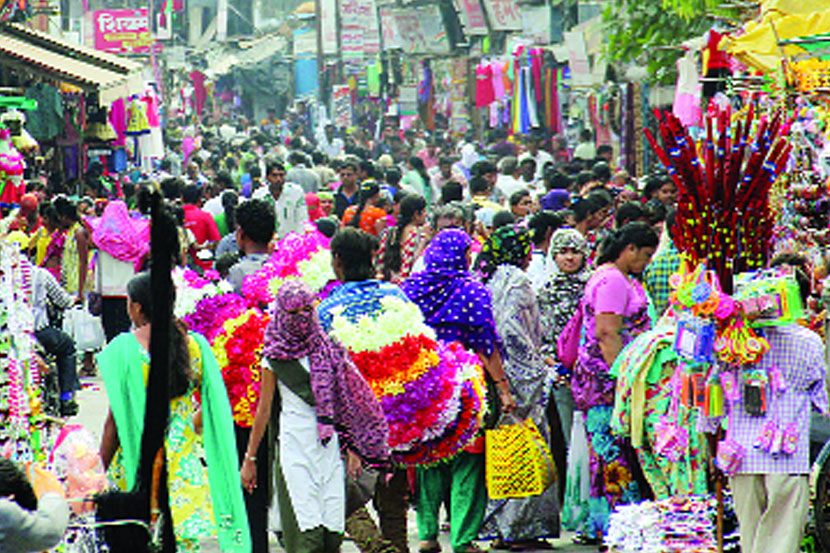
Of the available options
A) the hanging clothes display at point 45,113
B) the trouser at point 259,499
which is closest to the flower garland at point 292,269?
the trouser at point 259,499

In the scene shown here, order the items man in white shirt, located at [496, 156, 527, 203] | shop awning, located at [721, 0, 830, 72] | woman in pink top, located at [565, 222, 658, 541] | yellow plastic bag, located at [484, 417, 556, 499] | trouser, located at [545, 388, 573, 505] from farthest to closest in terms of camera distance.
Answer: man in white shirt, located at [496, 156, 527, 203] < shop awning, located at [721, 0, 830, 72] < trouser, located at [545, 388, 573, 505] < yellow plastic bag, located at [484, 417, 556, 499] < woman in pink top, located at [565, 222, 658, 541]

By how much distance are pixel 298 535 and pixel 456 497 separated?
1.66m

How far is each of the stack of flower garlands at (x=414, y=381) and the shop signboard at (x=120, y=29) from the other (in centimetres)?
3460

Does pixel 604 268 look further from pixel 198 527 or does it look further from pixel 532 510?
pixel 198 527

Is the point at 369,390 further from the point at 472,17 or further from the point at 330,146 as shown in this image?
the point at 472,17

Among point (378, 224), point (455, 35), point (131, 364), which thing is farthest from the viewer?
point (455, 35)

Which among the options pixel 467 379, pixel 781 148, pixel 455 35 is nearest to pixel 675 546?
pixel 467 379

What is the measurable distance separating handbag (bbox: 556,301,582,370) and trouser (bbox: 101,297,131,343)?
22.1 feet

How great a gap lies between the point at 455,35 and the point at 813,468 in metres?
37.4

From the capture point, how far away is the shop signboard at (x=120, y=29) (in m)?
41.2

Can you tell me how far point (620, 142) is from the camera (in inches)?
982

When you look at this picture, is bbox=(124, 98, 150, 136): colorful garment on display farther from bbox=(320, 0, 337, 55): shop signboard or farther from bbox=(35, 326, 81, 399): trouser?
bbox=(320, 0, 337, 55): shop signboard

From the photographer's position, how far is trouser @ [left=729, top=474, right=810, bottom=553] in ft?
22.0

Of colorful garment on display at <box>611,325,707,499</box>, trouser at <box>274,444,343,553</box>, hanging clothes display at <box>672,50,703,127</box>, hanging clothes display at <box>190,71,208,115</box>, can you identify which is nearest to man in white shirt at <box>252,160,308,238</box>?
hanging clothes display at <box>672,50,703,127</box>
